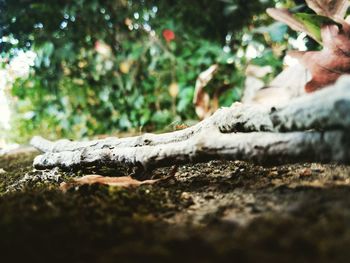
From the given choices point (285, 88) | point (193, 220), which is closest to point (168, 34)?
point (285, 88)

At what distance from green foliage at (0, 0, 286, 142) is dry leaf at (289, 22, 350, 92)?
4.96 feet

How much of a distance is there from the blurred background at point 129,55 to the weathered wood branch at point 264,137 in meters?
1.73

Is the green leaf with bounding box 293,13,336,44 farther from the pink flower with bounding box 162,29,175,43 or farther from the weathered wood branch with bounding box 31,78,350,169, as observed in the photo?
the pink flower with bounding box 162,29,175,43

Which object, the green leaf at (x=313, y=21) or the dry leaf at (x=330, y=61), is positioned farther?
the green leaf at (x=313, y=21)

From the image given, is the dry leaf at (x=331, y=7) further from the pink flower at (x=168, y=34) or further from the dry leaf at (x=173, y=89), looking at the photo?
the dry leaf at (x=173, y=89)

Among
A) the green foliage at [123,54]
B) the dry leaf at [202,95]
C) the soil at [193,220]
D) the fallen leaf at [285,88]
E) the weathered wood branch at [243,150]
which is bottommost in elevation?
the soil at [193,220]

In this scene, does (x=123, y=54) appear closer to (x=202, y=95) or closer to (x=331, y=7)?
(x=202, y=95)

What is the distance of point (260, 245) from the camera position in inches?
20.8

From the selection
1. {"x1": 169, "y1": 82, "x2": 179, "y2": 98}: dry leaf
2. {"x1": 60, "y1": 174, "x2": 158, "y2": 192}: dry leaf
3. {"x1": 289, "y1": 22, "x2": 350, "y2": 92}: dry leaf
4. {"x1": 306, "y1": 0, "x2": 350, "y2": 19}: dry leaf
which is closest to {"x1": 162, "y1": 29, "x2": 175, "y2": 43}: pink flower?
{"x1": 169, "y1": 82, "x2": 179, "y2": 98}: dry leaf

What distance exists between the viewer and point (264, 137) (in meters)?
0.85

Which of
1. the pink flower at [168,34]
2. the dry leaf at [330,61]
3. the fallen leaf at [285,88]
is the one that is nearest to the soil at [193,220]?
the dry leaf at [330,61]

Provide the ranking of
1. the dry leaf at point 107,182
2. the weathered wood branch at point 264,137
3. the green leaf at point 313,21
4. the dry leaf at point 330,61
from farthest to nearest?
the green leaf at point 313,21 < the dry leaf at point 330,61 < the dry leaf at point 107,182 < the weathered wood branch at point 264,137

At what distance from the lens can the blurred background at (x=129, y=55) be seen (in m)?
2.96

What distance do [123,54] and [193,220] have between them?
111 inches
